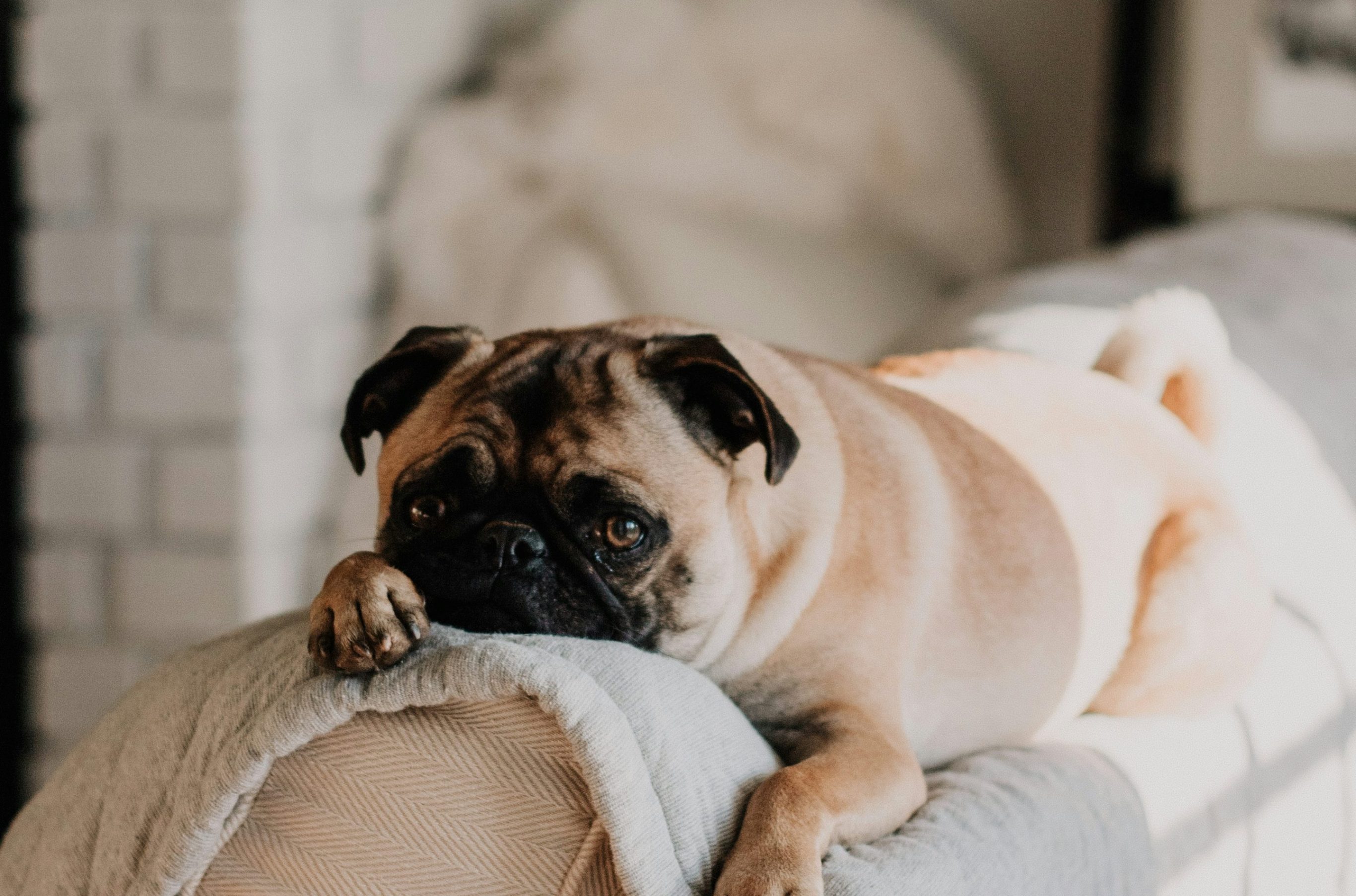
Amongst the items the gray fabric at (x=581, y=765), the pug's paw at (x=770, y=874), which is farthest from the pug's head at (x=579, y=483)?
the pug's paw at (x=770, y=874)

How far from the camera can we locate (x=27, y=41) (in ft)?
8.86

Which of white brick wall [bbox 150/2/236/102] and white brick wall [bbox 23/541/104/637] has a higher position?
white brick wall [bbox 150/2/236/102]

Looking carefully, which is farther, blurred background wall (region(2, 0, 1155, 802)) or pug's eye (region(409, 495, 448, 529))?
blurred background wall (region(2, 0, 1155, 802))

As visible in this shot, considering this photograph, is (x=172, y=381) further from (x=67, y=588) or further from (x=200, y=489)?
(x=67, y=588)

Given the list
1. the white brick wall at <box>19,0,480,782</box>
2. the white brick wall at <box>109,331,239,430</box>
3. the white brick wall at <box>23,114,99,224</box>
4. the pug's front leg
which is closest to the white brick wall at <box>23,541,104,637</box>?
the white brick wall at <box>19,0,480,782</box>

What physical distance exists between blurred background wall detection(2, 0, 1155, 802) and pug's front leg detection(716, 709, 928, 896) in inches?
71.8

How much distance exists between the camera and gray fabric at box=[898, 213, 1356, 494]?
2.34 m

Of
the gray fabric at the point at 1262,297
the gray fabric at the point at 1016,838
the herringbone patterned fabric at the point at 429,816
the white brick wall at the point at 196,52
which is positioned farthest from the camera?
the white brick wall at the point at 196,52

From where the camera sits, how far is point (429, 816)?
981mm

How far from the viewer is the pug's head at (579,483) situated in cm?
121

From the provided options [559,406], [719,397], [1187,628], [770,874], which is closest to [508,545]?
[559,406]

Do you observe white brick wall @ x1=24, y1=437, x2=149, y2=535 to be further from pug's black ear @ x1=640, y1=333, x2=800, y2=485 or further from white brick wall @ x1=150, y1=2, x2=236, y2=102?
pug's black ear @ x1=640, y1=333, x2=800, y2=485

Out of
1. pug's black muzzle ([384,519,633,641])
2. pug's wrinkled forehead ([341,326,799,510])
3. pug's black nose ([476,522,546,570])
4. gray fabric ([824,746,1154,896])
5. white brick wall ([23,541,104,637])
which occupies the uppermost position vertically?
pug's wrinkled forehead ([341,326,799,510])

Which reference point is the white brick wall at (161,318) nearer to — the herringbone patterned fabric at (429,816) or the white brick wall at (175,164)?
the white brick wall at (175,164)
